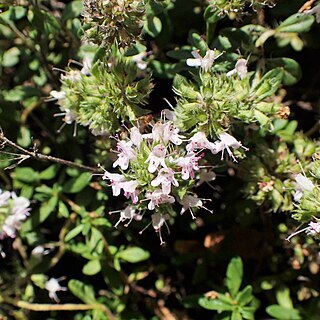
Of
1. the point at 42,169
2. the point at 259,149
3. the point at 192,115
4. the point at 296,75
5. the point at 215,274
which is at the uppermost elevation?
the point at 192,115

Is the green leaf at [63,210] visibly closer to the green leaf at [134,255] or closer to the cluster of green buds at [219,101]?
the green leaf at [134,255]

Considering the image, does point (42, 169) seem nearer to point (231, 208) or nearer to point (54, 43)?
point (54, 43)

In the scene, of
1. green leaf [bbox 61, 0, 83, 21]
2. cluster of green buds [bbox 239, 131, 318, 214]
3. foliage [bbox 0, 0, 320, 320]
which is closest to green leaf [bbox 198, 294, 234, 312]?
foliage [bbox 0, 0, 320, 320]

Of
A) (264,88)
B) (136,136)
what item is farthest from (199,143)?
(264,88)

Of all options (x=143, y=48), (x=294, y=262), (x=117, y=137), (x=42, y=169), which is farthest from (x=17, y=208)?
(x=294, y=262)

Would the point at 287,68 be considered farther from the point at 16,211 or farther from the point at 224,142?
the point at 16,211
